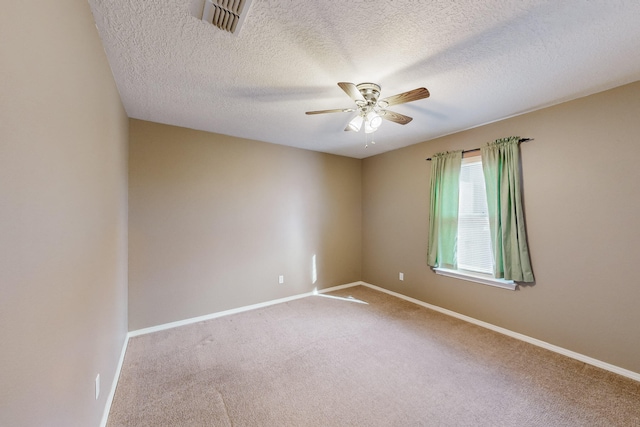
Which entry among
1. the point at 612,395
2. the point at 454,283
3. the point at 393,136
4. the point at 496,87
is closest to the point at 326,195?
the point at 393,136

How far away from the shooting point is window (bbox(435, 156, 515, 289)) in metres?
3.27

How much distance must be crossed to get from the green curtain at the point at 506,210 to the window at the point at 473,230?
18 centimetres

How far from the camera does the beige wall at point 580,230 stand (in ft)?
7.39

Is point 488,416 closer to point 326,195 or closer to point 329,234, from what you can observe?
point 329,234

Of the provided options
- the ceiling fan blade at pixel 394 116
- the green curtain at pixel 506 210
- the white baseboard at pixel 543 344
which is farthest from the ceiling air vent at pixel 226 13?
the white baseboard at pixel 543 344

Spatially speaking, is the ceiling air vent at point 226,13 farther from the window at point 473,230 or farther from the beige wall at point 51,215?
the window at point 473,230

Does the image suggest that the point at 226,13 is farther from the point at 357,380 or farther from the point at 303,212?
the point at 303,212

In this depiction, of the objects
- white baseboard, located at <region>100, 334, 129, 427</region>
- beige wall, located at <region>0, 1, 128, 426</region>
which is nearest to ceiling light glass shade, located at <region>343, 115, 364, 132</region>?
beige wall, located at <region>0, 1, 128, 426</region>

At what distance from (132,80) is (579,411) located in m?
4.46

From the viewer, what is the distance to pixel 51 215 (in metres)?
0.98

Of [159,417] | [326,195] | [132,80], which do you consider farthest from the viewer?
[326,195]

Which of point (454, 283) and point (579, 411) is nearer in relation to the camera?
point (579, 411)

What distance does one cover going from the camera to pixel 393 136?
12.3 ft

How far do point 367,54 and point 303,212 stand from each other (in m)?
2.86
